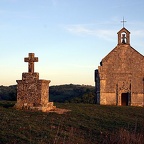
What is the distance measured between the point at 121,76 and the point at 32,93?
17164mm

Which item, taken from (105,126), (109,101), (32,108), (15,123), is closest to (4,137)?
(15,123)

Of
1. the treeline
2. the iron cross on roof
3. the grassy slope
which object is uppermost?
the iron cross on roof

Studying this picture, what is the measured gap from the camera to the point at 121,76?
36125 millimetres

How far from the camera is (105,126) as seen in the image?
17641 mm

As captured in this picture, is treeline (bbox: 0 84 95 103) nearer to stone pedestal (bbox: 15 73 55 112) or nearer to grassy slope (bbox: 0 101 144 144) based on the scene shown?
stone pedestal (bbox: 15 73 55 112)

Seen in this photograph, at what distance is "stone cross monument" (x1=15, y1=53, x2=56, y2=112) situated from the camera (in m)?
21.1

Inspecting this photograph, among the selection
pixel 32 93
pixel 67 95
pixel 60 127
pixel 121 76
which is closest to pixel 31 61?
pixel 32 93

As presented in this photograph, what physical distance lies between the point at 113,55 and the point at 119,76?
2.60 m

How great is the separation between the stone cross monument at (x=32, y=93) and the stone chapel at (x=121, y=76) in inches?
606

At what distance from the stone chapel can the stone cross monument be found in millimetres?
15404

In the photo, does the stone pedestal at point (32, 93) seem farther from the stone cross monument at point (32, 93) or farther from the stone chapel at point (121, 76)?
the stone chapel at point (121, 76)

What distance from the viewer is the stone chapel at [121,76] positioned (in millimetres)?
36000

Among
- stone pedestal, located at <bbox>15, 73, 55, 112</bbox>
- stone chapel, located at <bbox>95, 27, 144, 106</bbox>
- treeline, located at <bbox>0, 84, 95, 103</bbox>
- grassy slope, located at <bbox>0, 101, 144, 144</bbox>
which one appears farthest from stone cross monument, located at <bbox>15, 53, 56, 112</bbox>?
treeline, located at <bbox>0, 84, 95, 103</bbox>

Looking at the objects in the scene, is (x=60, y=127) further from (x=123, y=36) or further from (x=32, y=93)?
(x=123, y=36)
